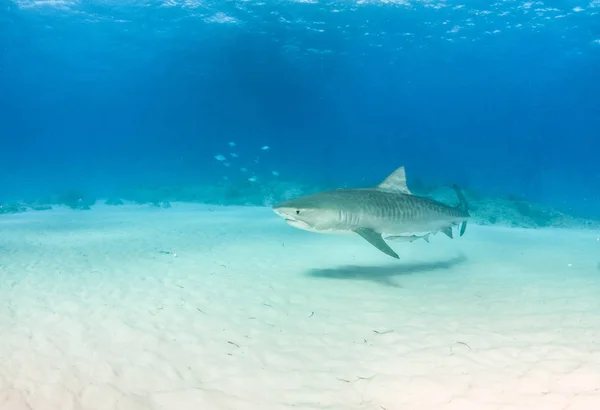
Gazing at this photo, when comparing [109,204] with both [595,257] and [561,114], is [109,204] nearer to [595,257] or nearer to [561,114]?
[595,257]

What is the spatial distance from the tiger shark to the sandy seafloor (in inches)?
40.3

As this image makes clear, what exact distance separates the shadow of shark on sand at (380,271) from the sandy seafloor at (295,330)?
0.15ft

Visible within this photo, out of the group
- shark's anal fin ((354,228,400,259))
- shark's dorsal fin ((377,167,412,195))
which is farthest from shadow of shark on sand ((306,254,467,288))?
shark's dorsal fin ((377,167,412,195))

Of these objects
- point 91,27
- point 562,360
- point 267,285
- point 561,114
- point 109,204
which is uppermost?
point 561,114

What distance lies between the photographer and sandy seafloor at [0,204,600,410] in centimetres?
344

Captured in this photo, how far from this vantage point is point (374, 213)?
23.0 feet

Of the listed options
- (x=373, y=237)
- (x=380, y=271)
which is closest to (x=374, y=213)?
(x=373, y=237)

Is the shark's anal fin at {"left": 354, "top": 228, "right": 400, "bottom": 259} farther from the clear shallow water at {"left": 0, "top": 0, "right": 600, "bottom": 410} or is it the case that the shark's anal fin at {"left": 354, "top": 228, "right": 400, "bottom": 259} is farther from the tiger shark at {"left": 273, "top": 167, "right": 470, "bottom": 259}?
the clear shallow water at {"left": 0, "top": 0, "right": 600, "bottom": 410}

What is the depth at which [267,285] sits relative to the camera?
7.00 m

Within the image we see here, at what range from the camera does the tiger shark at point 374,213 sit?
634 cm

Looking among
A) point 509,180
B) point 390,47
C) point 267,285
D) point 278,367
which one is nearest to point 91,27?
point 390,47

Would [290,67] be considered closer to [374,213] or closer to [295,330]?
[374,213]

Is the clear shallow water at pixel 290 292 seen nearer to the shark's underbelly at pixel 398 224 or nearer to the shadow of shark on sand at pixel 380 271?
the shadow of shark on sand at pixel 380 271

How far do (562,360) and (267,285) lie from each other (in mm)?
4543
